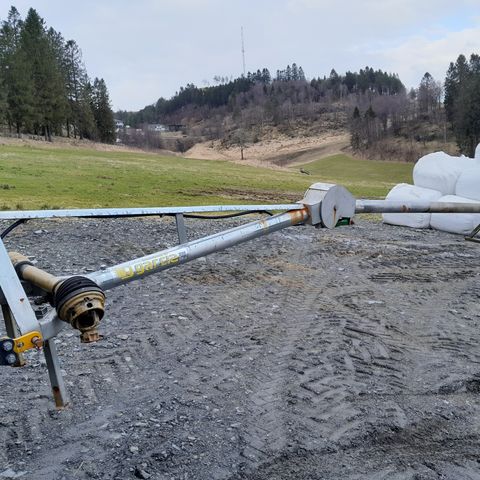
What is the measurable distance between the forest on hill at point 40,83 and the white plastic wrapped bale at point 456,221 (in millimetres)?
31163

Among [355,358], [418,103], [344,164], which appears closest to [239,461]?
[355,358]

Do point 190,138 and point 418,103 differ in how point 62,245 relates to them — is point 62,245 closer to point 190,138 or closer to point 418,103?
point 418,103

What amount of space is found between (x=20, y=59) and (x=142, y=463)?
3858cm

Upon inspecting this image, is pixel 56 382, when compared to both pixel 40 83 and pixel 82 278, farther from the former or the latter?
pixel 40 83

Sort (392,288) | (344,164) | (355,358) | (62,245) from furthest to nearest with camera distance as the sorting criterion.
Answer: (344,164) → (62,245) → (392,288) → (355,358)

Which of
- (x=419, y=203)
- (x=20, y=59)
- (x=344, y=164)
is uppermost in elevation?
(x=20, y=59)

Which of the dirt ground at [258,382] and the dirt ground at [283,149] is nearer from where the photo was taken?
the dirt ground at [258,382]

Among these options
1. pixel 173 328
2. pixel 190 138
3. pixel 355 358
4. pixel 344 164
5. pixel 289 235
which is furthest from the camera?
pixel 190 138

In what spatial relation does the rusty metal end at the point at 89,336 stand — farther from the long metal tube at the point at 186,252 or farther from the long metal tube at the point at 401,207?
the long metal tube at the point at 401,207

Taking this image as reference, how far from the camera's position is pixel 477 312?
5.41 metres

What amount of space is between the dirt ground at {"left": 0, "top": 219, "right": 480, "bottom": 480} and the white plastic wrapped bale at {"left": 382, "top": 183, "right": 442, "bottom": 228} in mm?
3564

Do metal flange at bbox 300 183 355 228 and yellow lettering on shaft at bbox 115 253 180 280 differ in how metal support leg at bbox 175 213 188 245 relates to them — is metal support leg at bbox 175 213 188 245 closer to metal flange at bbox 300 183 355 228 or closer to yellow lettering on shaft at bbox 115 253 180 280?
yellow lettering on shaft at bbox 115 253 180 280

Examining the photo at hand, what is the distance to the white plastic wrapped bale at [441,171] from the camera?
9770 millimetres

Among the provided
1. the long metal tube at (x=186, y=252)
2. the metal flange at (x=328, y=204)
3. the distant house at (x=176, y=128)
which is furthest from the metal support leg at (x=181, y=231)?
the distant house at (x=176, y=128)
